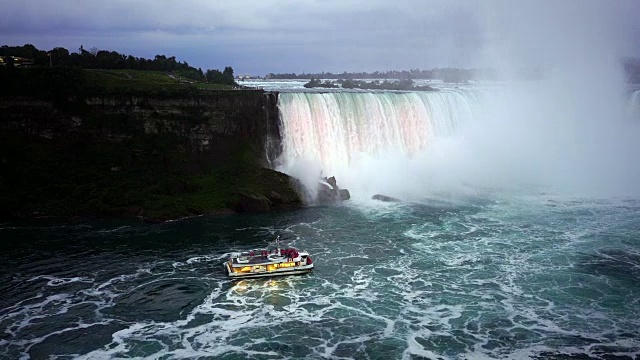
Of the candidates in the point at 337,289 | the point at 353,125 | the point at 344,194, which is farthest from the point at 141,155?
the point at 337,289

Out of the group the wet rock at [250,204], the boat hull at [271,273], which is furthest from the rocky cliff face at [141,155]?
the boat hull at [271,273]

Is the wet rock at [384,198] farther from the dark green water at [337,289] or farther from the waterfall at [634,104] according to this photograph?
the waterfall at [634,104]

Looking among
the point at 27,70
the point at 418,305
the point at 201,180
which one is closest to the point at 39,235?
the point at 201,180

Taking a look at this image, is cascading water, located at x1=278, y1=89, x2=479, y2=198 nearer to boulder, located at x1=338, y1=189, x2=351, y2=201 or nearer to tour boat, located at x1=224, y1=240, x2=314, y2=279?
boulder, located at x1=338, y1=189, x2=351, y2=201

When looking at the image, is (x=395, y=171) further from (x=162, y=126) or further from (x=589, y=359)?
(x=589, y=359)

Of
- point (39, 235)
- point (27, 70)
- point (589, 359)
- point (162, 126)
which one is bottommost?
point (589, 359)

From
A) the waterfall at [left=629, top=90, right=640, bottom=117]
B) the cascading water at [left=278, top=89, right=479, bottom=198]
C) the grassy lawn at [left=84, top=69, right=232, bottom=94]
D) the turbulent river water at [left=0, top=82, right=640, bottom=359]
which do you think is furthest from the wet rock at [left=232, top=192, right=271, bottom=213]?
the waterfall at [left=629, top=90, right=640, bottom=117]
